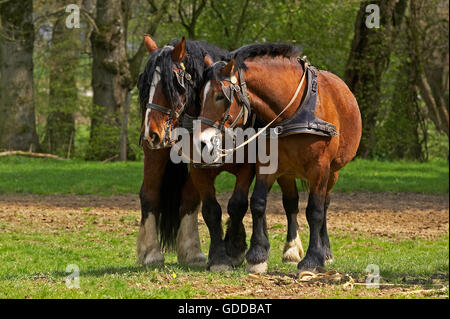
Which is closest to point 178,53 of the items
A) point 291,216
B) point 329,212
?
point 291,216

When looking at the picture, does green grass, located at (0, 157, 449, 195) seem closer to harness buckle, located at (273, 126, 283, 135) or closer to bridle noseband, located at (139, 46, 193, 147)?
bridle noseband, located at (139, 46, 193, 147)

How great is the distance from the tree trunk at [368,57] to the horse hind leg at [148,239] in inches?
526

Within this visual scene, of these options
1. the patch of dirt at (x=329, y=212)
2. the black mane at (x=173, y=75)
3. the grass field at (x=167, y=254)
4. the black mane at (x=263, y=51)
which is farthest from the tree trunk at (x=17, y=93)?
the black mane at (x=263, y=51)

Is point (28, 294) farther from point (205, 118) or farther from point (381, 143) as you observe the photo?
point (381, 143)

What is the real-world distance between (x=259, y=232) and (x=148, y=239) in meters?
1.19

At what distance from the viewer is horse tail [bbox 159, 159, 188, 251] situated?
7965 mm

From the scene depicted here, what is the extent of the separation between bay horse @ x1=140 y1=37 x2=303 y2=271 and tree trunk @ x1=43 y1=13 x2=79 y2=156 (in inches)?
716

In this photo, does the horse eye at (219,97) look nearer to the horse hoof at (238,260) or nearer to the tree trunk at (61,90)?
the horse hoof at (238,260)

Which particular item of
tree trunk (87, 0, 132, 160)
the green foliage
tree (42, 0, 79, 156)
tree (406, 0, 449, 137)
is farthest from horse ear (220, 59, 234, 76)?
tree (42, 0, 79, 156)

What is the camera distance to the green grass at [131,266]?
20.5 ft

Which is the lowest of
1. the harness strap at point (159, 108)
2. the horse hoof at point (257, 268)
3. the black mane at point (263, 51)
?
the horse hoof at point (257, 268)

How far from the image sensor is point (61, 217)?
38.9 feet

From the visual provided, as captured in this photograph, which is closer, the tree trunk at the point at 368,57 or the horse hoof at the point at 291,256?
the horse hoof at the point at 291,256
